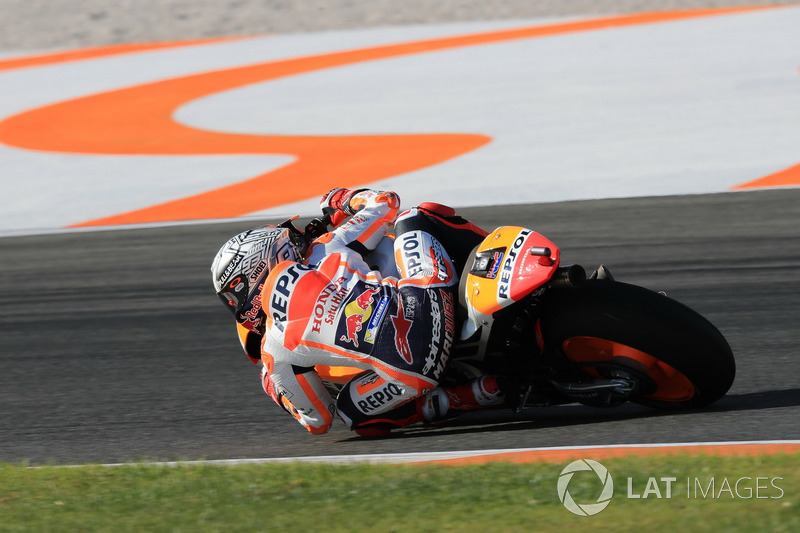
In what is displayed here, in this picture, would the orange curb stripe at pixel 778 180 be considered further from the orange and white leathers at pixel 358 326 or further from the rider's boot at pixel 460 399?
the orange and white leathers at pixel 358 326

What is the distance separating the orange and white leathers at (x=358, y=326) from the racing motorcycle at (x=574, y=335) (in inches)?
6.5

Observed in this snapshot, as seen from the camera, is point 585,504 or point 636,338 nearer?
point 585,504

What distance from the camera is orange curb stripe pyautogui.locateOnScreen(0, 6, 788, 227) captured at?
10.9m

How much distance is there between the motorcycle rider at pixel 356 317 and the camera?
4.78m

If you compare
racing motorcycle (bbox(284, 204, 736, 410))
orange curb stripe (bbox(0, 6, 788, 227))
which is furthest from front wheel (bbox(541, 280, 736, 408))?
orange curb stripe (bbox(0, 6, 788, 227))

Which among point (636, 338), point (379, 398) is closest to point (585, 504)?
point (636, 338)

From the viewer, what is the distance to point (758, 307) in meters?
6.75

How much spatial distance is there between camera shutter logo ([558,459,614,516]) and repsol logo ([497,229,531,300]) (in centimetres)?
85

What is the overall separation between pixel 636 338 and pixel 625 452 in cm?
50

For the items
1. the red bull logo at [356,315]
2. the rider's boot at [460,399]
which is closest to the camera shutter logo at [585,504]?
the rider's boot at [460,399]

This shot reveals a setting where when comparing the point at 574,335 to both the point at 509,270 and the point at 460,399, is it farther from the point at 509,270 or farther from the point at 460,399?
the point at 460,399

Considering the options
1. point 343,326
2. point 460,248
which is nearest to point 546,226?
point 460,248

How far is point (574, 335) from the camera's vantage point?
184 inches

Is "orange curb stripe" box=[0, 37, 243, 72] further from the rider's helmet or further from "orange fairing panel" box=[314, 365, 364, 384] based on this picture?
"orange fairing panel" box=[314, 365, 364, 384]
